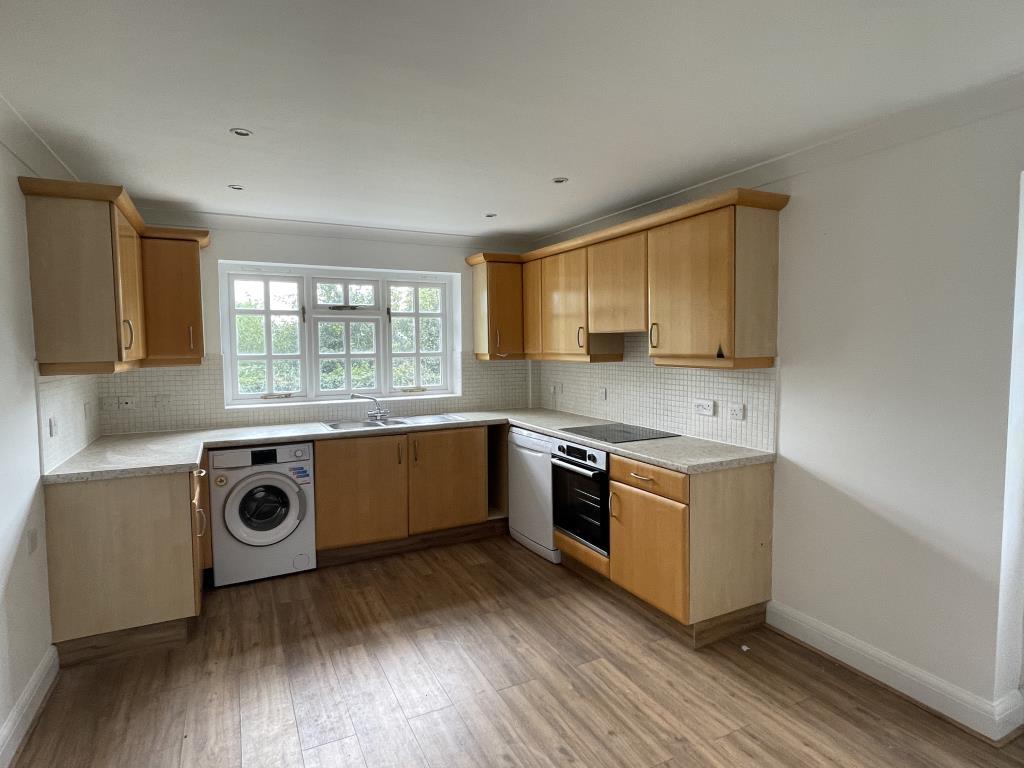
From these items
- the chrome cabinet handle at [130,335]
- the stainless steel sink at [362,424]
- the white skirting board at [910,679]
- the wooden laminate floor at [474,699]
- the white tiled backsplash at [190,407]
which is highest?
the chrome cabinet handle at [130,335]

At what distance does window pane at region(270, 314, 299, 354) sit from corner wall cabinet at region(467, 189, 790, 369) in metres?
2.13

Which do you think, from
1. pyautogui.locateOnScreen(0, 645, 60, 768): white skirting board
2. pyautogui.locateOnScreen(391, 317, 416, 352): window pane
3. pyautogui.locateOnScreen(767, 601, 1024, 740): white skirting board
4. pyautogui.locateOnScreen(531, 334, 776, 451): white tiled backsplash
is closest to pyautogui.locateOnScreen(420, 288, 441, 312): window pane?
pyautogui.locateOnScreen(391, 317, 416, 352): window pane

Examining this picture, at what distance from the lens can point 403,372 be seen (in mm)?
4824

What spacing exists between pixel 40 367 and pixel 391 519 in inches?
86.2

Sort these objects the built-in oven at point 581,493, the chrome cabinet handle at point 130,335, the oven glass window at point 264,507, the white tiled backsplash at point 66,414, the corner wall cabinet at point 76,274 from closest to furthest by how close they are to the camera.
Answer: the corner wall cabinet at point 76,274 < the white tiled backsplash at point 66,414 < the chrome cabinet handle at point 130,335 < the built-in oven at point 581,493 < the oven glass window at point 264,507

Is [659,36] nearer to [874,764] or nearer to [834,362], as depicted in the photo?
[834,362]

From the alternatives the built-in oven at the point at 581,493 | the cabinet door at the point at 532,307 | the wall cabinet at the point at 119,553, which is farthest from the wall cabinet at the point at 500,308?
the wall cabinet at the point at 119,553

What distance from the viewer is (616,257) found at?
3502 mm

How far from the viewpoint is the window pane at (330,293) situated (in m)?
4.46

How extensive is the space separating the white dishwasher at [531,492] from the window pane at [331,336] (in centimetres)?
155

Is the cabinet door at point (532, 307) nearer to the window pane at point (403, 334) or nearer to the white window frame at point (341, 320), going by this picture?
the white window frame at point (341, 320)

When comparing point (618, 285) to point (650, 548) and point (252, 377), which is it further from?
point (252, 377)

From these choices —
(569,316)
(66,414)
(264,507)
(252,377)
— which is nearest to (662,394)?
(569,316)

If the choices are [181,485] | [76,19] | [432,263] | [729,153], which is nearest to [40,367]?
[181,485]
